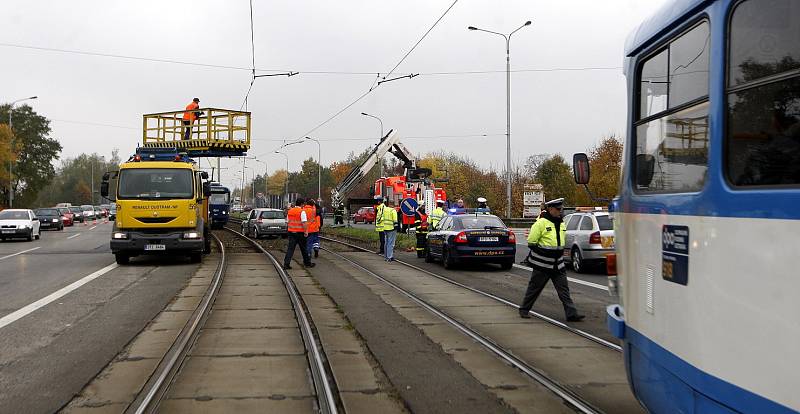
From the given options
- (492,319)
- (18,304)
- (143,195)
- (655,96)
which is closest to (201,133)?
(143,195)

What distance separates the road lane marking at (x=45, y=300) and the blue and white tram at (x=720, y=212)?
27.9ft

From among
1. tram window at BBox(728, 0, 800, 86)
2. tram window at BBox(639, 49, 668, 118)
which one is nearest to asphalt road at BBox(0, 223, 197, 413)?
tram window at BBox(639, 49, 668, 118)

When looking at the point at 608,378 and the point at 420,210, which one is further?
the point at 420,210

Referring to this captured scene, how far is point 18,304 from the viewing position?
36.0ft

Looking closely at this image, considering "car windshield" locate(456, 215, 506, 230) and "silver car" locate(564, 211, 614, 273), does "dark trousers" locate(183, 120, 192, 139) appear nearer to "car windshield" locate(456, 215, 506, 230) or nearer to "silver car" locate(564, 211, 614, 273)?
"car windshield" locate(456, 215, 506, 230)

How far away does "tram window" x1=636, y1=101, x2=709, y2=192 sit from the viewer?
10.6 feet

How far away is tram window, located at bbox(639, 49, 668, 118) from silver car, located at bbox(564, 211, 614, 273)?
1128cm

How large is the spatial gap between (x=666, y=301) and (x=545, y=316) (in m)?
6.42

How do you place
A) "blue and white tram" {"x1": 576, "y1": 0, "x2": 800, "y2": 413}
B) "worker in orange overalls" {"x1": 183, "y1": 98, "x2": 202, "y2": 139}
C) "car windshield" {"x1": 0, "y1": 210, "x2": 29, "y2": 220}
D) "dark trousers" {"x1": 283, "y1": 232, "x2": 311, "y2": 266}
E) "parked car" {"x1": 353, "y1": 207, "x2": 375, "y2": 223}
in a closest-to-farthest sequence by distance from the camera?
1. "blue and white tram" {"x1": 576, "y1": 0, "x2": 800, "y2": 413}
2. "dark trousers" {"x1": 283, "y1": 232, "x2": 311, "y2": 266}
3. "worker in orange overalls" {"x1": 183, "y1": 98, "x2": 202, "y2": 139}
4. "car windshield" {"x1": 0, "y1": 210, "x2": 29, "y2": 220}
5. "parked car" {"x1": 353, "y1": 207, "x2": 375, "y2": 223}

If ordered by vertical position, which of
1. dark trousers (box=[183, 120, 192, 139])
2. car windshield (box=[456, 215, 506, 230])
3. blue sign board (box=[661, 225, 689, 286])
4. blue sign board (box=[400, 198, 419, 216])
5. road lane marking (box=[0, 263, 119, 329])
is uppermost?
dark trousers (box=[183, 120, 192, 139])

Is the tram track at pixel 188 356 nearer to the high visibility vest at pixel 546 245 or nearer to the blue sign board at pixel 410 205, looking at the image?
the high visibility vest at pixel 546 245

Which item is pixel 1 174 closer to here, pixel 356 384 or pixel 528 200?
pixel 528 200

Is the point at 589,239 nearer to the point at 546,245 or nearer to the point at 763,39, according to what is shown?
the point at 546,245

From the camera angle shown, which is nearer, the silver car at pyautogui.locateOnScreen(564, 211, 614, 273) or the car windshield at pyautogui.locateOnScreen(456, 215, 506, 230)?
the silver car at pyautogui.locateOnScreen(564, 211, 614, 273)
